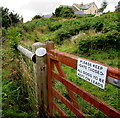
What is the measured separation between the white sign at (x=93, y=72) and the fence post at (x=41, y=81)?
0.74 metres

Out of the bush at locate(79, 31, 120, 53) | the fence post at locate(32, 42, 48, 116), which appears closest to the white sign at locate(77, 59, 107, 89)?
the fence post at locate(32, 42, 48, 116)

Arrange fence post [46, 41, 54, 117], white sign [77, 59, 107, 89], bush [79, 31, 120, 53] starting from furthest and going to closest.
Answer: bush [79, 31, 120, 53]
fence post [46, 41, 54, 117]
white sign [77, 59, 107, 89]

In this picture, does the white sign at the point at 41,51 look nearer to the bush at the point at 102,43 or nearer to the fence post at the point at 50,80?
the fence post at the point at 50,80

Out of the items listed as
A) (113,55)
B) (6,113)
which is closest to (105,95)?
(6,113)

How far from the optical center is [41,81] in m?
1.94

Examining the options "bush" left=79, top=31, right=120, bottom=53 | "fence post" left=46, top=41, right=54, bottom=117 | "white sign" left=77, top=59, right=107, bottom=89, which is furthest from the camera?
"bush" left=79, top=31, right=120, bottom=53

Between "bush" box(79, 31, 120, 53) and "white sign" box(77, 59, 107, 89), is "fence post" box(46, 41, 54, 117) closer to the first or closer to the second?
"white sign" box(77, 59, 107, 89)

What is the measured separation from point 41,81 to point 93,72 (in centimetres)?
102

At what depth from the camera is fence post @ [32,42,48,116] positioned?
1.85 m

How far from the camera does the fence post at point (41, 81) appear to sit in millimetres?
1848

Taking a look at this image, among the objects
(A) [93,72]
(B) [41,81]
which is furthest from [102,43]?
(A) [93,72]

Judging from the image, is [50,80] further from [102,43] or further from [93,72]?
[102,43]

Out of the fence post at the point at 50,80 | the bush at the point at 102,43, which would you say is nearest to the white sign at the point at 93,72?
the fence post at the point at 50,80

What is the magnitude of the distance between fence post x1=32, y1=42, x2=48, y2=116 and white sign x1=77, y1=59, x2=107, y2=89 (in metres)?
0.74
